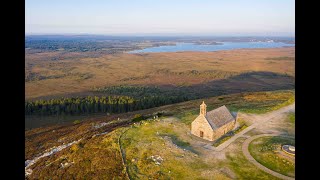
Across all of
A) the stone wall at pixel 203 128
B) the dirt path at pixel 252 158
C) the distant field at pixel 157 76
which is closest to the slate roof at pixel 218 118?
the stone wall at pixel 203 128

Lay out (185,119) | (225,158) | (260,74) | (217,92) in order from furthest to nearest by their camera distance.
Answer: (260,74)
(217,92)
(185,119)
(225,158)

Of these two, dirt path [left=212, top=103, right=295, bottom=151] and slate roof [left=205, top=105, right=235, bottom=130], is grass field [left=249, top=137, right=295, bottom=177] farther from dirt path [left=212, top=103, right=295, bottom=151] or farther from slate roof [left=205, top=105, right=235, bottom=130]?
slate roof [left=205, top=105, right=235, bottom=130]
